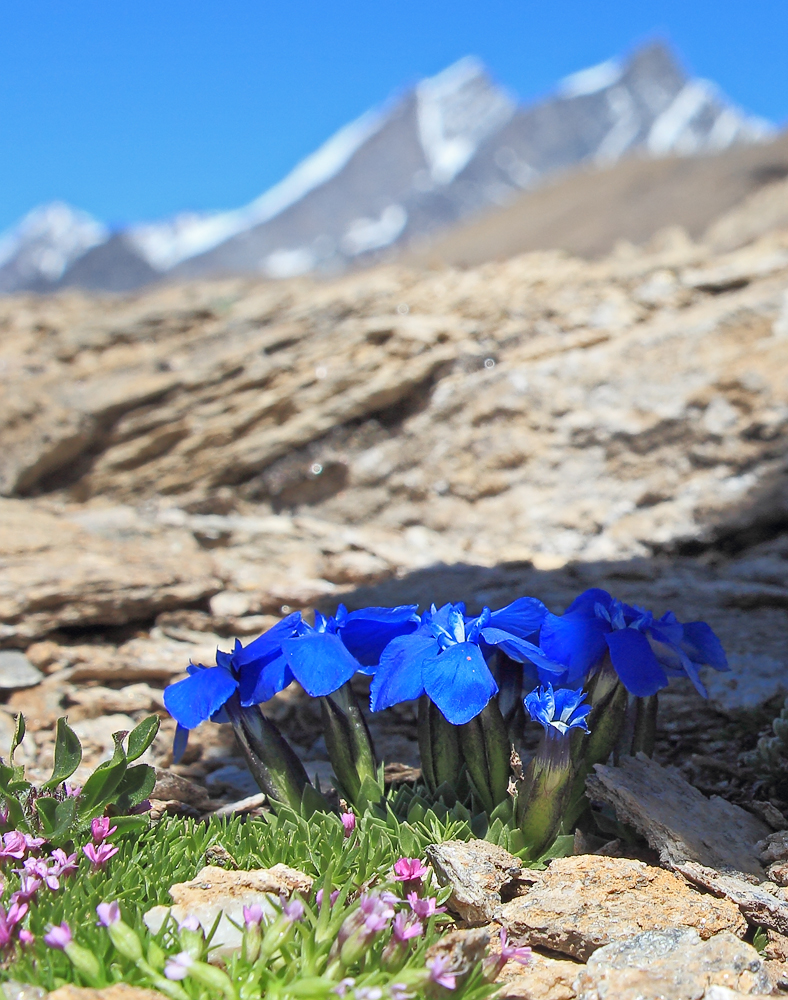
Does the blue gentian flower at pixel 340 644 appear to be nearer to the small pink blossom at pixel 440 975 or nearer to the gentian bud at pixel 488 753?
the gentian bud at pixel 488 753

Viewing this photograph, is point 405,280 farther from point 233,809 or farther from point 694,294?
point 233,809

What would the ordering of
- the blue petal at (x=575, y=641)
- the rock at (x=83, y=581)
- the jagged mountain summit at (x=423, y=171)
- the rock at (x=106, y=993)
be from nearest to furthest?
the rock at (x=106, y=993), the blue petal at (x=575, y=641), the rock at (x=83, y=581), the jagged mountain summit at (x=423, y=171)

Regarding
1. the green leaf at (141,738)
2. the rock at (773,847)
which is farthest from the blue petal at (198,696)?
the rock at (773,847)

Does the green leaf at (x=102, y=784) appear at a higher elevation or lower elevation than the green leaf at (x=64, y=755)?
lower

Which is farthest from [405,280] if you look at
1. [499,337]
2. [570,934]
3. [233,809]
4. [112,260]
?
[112,260]

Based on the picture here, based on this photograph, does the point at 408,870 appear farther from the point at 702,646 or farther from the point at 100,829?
the point at 702,646

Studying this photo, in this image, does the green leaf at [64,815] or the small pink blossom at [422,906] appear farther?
the green leaf at [64,815]

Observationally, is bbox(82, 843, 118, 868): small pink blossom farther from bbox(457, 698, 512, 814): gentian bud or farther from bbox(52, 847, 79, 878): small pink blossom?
bbox(457, 698, 512, 814): gentian bud

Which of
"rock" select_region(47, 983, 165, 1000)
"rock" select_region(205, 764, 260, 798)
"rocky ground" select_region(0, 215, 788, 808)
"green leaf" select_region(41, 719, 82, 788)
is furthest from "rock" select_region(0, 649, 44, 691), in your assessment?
"rock" select_region(47, 983, 165, 1000)
